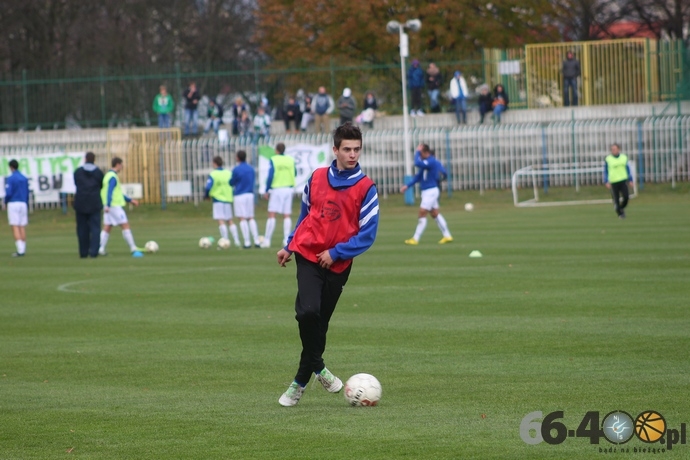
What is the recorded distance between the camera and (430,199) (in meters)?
26.0

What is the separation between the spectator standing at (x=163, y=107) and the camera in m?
43.8

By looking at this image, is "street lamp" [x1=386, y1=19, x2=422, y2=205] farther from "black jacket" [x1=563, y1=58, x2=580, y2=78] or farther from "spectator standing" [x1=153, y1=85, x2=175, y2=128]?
"spectator standing" [x1=153, y1=85, x2=175, y2=128]

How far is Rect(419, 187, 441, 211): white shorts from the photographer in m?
25.9

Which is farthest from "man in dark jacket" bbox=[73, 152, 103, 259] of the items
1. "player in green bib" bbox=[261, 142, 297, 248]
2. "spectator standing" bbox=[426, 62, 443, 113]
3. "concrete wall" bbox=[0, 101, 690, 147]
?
"spectator standing" bbox=[426, 62, 443, 113]

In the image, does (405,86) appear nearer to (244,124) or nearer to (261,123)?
(261,123)

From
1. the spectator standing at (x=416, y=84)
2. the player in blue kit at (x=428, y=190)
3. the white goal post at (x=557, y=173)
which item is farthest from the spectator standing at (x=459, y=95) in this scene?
the player in blue kit at (x=428, y=190)

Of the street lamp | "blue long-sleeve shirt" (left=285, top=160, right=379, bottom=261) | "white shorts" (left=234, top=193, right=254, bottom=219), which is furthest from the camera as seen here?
the street lamp

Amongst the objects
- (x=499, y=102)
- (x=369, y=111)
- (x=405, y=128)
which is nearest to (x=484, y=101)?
(x=499, y=102)

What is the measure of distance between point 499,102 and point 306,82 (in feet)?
29.5

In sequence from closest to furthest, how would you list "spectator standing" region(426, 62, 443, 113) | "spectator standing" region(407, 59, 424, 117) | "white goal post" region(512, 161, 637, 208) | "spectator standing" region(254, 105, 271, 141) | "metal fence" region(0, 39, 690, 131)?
"white goal post" region(512, 161, 637, 208) → "spectator standing" region(254, 105, 271, 141) → "spectator standing" region(426, 62, 443, 113) → "spectator standing" region(407, 59, 424, 117) → "metal fence" region(0, 39, 690, 131)

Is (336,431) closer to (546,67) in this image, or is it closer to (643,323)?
(643,323)

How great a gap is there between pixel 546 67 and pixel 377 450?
39765mm

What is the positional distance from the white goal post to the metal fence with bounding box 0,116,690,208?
20 cm

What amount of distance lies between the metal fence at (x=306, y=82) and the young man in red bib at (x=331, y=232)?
37239 millimetres
